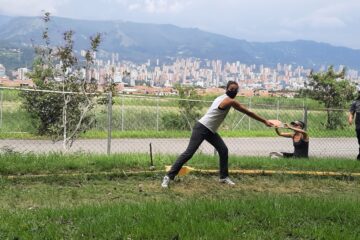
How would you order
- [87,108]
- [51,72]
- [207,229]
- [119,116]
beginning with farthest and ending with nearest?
[119,116] → [51,72] → [87,108] → [207,229]

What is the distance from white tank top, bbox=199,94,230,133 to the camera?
8211mm

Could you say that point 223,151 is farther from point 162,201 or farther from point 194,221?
point 194,221

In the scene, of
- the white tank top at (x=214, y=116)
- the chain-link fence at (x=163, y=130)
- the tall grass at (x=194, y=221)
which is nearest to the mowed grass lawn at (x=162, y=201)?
the tall grass at (x=194, y=221)

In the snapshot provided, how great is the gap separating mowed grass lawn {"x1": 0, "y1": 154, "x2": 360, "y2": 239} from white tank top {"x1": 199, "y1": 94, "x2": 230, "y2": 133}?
1.01 m

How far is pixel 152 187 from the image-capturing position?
8297 millimetres

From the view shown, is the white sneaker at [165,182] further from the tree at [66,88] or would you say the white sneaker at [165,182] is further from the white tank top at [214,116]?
the tree at [66,88]

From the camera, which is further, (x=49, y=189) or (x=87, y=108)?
(x=87, y=108)

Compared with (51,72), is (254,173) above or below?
below

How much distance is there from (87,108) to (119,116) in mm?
9843

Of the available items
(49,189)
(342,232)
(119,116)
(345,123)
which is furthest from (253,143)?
(342,232)

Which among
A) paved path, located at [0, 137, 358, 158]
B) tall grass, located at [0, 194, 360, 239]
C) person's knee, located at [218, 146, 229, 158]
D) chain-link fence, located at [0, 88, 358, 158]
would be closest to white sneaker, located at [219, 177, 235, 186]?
person's knee, located at [218, 146, 229, 158]

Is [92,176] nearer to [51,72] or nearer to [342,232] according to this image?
[342,232]

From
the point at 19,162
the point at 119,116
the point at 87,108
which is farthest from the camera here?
the point at 119,116

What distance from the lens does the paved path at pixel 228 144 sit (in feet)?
49.9
